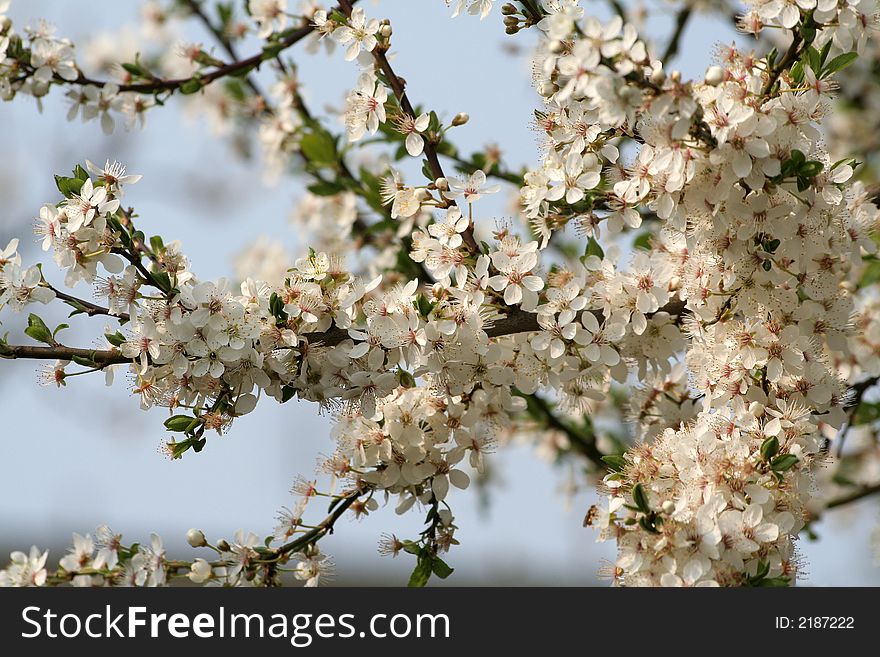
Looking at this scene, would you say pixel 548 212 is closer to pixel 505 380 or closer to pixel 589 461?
pixel 505 380

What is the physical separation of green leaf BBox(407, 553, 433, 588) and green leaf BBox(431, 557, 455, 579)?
1 centimetres

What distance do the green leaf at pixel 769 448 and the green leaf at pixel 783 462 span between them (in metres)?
0.02

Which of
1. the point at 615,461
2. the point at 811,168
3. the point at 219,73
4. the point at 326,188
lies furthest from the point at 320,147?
the point at 811,168

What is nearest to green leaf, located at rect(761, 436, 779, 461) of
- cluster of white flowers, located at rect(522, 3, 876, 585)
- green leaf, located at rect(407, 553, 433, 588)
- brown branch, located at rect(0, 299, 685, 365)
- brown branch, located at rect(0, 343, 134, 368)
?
cluster of white flowers, located at rect(522, 3, 876, 585)

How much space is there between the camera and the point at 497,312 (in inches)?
98.2

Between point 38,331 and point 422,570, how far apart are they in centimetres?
110

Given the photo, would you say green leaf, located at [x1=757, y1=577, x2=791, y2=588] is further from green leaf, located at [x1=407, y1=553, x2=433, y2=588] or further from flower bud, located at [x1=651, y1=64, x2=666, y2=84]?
flower bud, located at [x1=651, y1=64, x2=666, y2=84]

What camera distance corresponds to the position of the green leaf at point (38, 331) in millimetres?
2363

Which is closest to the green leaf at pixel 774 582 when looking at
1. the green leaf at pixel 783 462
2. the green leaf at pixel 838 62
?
the green leaf at pixel 783 462

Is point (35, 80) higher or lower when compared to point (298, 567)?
higher

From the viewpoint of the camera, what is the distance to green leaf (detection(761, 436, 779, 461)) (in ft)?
7.35
